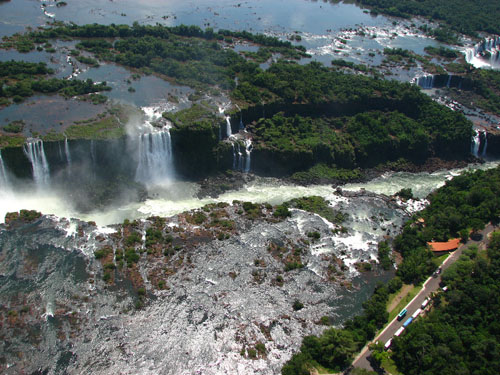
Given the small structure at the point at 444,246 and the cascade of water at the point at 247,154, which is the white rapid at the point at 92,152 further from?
the small structure at the point at 444,246

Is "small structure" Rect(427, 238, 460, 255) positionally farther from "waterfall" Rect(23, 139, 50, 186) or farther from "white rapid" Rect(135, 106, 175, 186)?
"waterfall" Rect(23, 139, 50, 186)

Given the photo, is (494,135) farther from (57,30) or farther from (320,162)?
(57,30)

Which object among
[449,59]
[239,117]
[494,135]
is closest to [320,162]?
[239,117]

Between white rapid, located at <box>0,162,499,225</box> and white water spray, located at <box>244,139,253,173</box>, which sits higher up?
white water spray, located at <box>244,139,253,173</box>

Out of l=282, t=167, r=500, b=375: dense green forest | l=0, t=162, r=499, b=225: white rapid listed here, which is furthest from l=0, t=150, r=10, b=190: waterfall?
l=282, t=167, r=500, b=375: dense green forest

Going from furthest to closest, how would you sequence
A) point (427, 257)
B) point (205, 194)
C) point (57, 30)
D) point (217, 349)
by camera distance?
point (57, 30) < point (205, 194) < point (427, 257) < point (217, 349)

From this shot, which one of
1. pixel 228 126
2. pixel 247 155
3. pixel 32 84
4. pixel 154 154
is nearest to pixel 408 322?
pixel 247 155

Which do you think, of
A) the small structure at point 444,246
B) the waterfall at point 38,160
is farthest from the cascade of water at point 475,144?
the waterfall at point 38,160
